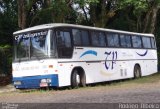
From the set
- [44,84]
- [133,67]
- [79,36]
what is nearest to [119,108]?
[44,84]

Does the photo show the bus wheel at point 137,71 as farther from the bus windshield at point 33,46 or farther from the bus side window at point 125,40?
the bus windshield at point 33,46

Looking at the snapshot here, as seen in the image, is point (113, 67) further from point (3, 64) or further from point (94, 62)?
point (3, 64)

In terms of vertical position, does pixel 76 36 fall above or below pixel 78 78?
above

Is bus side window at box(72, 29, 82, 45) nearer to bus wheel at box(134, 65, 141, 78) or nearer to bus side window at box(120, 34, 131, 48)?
bus side window at box(120, 34, 131, 48)

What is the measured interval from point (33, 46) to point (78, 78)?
2.75m

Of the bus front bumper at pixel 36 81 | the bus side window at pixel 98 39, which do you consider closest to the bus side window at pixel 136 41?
the bus side window at pixel 98 39

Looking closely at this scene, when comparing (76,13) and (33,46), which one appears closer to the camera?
(33,46)

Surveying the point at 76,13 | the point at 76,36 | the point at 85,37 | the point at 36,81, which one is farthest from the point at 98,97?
the point at 76,13

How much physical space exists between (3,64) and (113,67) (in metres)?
6.60

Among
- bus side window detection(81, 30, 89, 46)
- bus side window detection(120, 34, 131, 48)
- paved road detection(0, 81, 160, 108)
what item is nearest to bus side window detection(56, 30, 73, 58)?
bus side window detection(81, 30, 89, 46)

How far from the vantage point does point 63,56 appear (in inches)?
824

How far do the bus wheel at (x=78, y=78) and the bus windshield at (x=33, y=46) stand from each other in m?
1.85

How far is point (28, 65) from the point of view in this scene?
833 inches

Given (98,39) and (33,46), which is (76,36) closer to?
(33,46)
